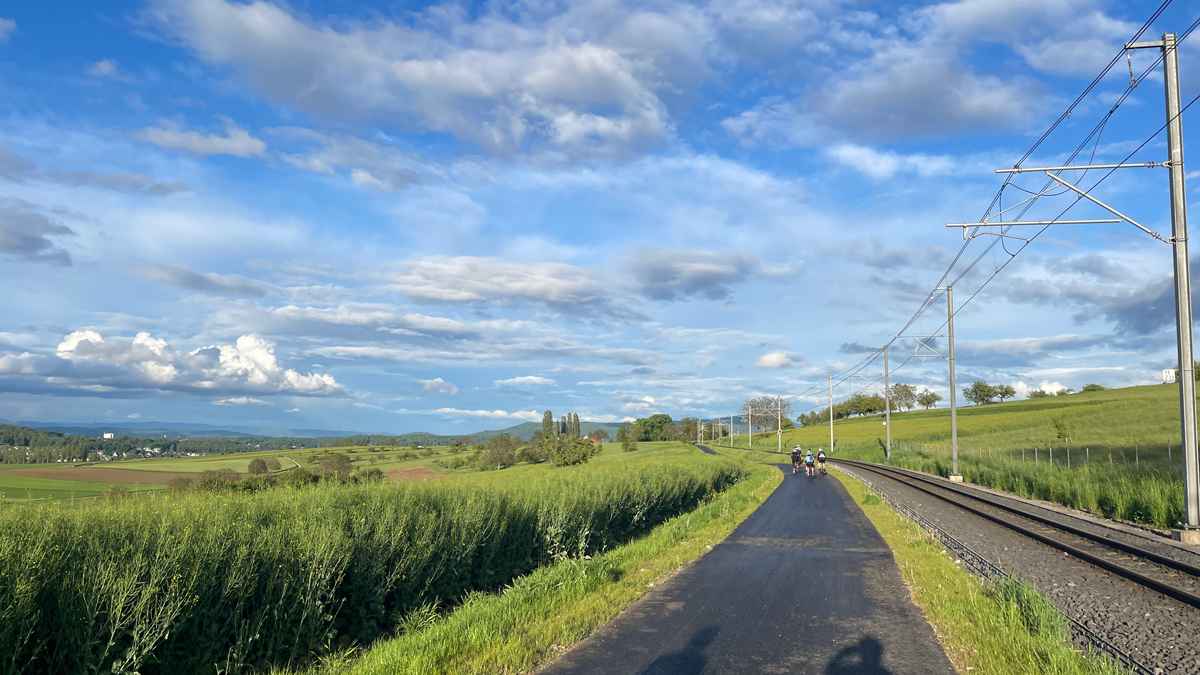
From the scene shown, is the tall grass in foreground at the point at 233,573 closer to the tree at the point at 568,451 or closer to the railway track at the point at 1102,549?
the railway track at the point at 1102,549

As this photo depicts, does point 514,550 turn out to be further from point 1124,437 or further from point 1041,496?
point 1124,437

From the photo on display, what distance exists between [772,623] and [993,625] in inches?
98.8

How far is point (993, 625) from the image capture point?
7.66 meters

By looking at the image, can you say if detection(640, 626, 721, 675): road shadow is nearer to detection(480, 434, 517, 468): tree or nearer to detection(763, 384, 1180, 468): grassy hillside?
detection(763, 384, 1180, 468): grassy hillside

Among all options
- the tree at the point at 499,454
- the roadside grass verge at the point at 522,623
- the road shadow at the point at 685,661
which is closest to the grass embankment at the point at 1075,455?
the roadside grass verge at the point at 522,623

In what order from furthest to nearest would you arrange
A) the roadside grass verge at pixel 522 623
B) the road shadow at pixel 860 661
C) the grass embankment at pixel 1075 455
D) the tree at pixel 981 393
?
the tree at pixel 981 393, the grass embankment at pixel 1075 455, the roadside grass verge at pixel 522 623, the road shadow at pixel 860 661

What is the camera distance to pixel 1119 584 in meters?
10.9

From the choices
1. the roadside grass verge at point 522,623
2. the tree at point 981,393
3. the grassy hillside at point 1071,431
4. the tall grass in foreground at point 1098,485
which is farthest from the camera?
the tree at point 981,393

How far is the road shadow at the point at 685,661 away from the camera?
6367mm

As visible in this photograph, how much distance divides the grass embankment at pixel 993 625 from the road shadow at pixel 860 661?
28.6 inches

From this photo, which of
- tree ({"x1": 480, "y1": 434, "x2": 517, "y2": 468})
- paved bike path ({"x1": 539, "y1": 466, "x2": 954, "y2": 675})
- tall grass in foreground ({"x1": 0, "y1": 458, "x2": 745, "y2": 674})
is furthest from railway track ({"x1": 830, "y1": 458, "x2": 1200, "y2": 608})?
tree ({"x1": 480, "y1": 434, "x2": 517, "y2": 468})

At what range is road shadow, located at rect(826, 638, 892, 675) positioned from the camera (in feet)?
21.0

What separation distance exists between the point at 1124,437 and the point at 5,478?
207 ft

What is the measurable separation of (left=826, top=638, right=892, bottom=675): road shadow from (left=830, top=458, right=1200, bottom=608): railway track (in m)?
5.72
